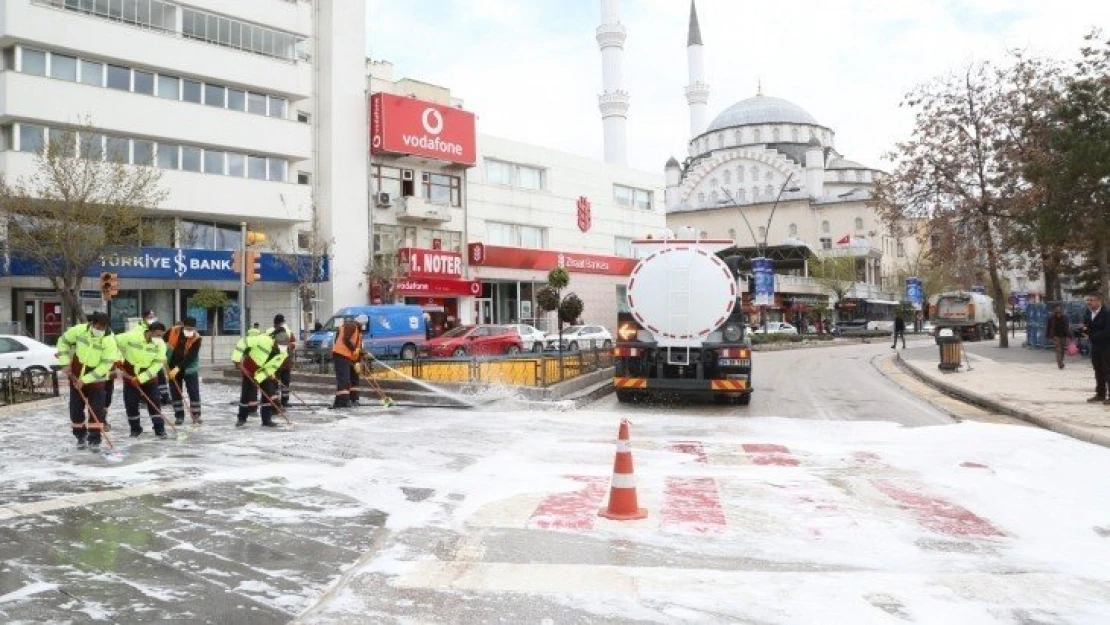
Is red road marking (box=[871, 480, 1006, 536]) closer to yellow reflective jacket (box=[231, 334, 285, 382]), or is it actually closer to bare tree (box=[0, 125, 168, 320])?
yellow reflective jacket (box=[231, 334, 285, 382])

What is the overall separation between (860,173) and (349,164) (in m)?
87.1

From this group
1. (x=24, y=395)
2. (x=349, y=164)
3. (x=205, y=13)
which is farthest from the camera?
(x=349, y=164)

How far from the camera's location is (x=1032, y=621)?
13.8 feet

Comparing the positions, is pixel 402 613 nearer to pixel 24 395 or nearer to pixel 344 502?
pixel 344 502

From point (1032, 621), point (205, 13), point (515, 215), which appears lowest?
point (1032, 621)

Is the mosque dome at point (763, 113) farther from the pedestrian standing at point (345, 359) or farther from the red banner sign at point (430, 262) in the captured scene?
the pedestrian standing at point (345, 359)

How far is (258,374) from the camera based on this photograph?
1296 cm

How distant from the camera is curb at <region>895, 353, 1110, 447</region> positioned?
10172mm

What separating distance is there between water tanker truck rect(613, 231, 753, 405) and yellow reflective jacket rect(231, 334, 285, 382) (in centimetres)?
582

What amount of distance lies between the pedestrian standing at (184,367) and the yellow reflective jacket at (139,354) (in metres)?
1.20

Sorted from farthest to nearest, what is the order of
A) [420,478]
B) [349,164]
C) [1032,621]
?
[349,164] < [420,478] < [1032,621]

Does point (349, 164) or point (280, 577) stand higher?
point (349, 164)

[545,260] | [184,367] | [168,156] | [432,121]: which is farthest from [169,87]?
[184,367]

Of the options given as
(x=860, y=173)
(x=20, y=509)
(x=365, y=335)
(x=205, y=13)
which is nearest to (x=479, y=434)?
(x=20, y=509)
